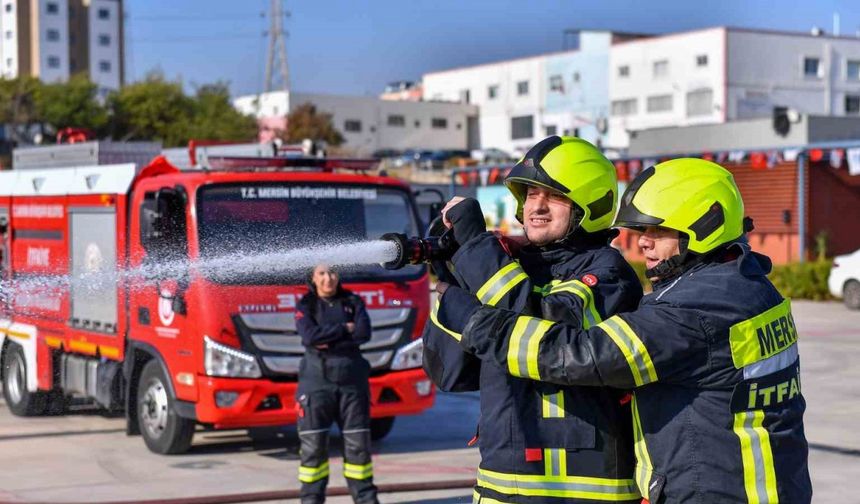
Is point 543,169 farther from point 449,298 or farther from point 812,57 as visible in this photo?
point 812,57

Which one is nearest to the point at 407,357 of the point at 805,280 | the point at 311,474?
the point at 311,474

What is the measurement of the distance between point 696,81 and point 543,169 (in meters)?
67.8

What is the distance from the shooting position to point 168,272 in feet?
33.0

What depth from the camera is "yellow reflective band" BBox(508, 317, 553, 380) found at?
10.8ft

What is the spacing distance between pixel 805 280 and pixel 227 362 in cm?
1898

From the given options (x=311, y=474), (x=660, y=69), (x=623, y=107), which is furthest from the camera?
(x=623, y=107)

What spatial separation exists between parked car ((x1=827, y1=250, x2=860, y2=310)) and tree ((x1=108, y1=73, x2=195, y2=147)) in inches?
1733

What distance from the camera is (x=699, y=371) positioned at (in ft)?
10.4

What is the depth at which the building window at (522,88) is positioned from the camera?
82.1 m

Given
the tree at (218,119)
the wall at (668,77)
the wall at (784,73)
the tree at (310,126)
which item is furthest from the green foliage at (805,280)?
the tree at (310,126)

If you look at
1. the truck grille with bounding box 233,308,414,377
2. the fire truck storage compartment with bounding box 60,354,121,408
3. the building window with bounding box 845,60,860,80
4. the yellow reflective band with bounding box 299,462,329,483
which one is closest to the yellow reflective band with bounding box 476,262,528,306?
the yellow reflective band with bounding box 299,462,329,483

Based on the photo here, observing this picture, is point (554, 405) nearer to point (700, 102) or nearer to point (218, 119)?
point (218, 119)

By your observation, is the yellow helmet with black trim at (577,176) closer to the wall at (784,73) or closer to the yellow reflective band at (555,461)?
the yellow reflective band at (555,461)

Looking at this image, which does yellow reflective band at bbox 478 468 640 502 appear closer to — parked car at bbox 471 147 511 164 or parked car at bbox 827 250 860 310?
parked car at bbox 827 250 860 310
